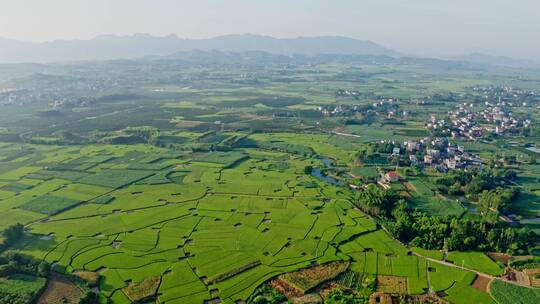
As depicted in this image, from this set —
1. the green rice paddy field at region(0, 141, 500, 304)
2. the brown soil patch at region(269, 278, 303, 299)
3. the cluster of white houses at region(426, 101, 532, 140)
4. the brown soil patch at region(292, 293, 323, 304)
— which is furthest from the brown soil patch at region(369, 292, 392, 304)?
the cluster of white houses at region(426, 101, 532, 140)

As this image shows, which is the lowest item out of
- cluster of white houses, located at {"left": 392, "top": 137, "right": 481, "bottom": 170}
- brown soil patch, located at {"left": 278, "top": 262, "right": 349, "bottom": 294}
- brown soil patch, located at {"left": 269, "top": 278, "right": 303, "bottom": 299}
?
brown soil patch, located at {"left": 269, "top": 278, "right": 303, "bottom": 299}

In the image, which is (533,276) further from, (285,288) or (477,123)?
(477,123)

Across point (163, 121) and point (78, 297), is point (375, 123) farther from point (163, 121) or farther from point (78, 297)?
point (78, 297)

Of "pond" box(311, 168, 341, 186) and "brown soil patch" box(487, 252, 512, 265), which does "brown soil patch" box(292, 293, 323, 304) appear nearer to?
"brown soil patch" box(487, 252, 512, 265)

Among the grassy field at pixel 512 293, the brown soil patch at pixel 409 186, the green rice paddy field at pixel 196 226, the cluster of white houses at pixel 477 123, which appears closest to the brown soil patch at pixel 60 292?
the green rice paddy field at pixel 196 226

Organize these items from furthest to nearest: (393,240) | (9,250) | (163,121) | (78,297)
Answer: (163,121)
(393,240)
(9,250)
(78,297)

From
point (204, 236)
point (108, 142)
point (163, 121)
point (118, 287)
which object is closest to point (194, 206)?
point (204, 236)

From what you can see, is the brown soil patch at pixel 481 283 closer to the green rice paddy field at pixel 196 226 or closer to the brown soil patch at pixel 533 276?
the green rice paddy field at pixel 196 226
